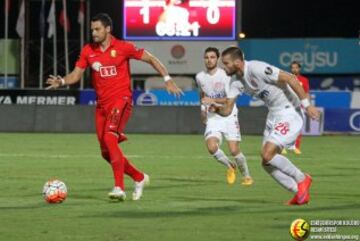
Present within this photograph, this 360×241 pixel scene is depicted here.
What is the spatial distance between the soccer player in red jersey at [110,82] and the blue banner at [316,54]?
1159 inches

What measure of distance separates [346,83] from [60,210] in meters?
32.2

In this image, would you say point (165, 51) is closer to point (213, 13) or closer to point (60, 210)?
point (213, 13)

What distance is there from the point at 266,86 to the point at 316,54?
3131cm

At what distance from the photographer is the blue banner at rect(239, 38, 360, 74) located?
44188 millimetres

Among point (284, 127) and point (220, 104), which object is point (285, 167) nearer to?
point (284, 127)

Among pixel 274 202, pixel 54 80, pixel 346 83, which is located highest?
pixel 54 80

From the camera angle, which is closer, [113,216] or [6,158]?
[113,216]

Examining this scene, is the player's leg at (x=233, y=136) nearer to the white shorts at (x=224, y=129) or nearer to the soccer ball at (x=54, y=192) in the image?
the white shorts at (x=224, y=129)

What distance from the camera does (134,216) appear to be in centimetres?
1264

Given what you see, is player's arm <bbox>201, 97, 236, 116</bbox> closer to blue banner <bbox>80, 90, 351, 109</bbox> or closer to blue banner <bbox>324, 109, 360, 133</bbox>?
blue banner <bbox>324, 109, 360, 133</bbox>

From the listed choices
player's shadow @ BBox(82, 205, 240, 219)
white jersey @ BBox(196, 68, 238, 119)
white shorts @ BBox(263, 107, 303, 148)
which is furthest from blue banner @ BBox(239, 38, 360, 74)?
player's shadow @ BBox(82, 205, 240, 219)

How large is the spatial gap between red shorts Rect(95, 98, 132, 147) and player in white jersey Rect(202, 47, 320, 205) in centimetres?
165

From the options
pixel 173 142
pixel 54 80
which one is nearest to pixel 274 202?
pixel 54 80

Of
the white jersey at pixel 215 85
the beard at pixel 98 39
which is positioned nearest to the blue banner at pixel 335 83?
the white jersey at pixel 215 85
